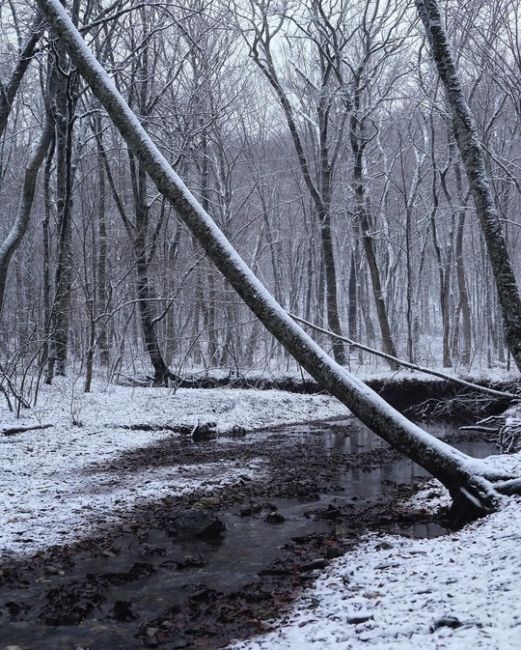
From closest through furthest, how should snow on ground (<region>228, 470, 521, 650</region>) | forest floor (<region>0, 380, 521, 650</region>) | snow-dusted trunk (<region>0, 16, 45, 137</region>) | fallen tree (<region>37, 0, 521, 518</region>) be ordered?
snow on ground (<region>228, 470, 521, 650</region>) < forest floor (<region>0, 380, 521, 650</region>) < fallen tree (<region>37, 0, 521, 518</region>) < snow-dusted trunk (<region>0, 16, 45, 137</region>)

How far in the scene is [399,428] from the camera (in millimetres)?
6496

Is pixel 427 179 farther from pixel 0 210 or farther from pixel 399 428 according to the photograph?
pixel 399 428

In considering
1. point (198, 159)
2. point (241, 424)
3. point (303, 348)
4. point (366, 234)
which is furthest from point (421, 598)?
point (198, 159)

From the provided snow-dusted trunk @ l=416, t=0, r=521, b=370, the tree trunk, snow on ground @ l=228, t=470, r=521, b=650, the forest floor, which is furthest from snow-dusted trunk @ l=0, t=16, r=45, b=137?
snow on ground @ l=228, t=470, r=521, b=650

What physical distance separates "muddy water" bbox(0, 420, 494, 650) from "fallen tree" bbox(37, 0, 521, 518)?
729 millimetres

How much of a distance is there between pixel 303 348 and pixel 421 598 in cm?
305

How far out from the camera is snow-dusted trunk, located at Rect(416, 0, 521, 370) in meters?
7.41

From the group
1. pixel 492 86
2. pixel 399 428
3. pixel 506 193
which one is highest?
pixel 492 86

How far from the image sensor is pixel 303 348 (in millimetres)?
6758

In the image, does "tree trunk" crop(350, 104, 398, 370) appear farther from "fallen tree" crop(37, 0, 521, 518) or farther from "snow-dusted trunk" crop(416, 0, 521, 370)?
"fallen tree" crop(37, 0, 521, 518)

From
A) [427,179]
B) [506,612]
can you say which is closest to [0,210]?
[427,179]

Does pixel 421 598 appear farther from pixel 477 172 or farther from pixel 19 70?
pixel 19 70

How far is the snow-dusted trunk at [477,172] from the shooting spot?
741 cm

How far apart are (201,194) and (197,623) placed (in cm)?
2343
